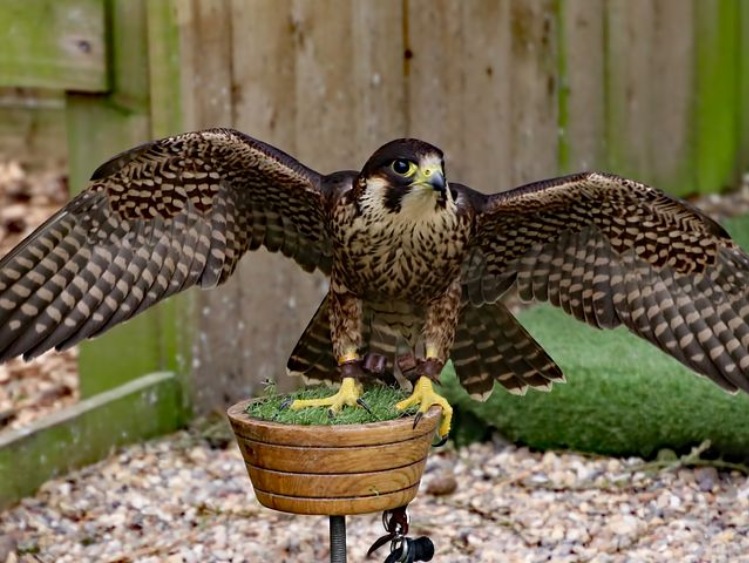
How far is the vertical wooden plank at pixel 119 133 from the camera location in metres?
4.55

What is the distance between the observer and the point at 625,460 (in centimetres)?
438

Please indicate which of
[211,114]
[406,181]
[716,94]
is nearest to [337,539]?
[406,181]

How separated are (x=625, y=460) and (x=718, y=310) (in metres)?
1.00

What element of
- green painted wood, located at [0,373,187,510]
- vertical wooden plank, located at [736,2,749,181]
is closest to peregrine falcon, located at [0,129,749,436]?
green painted wood, located at [0,373,187,510]

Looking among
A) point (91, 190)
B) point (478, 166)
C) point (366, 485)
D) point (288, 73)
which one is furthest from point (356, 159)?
point (366, 485)

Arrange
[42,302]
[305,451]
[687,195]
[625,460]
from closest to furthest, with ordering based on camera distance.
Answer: [305,451] < [42,302] < [625,460] < [687,195]

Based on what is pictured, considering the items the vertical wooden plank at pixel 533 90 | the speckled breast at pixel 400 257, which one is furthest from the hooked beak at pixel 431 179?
the vertical wooden plank at pixel 533 90

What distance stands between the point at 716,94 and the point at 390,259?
5297mm

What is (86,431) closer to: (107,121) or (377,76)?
(107,121)

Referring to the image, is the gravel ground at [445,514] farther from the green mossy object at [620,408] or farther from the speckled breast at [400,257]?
the speckled breast at [400,257]

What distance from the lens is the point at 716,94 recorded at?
8.07 meters

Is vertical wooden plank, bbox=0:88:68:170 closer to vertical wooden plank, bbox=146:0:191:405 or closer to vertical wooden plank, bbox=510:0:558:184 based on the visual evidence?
vertical wooden plank, bbox=510:0:558:184

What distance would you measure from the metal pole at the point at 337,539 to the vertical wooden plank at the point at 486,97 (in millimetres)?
2883

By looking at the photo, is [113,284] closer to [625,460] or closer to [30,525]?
[30,525]
